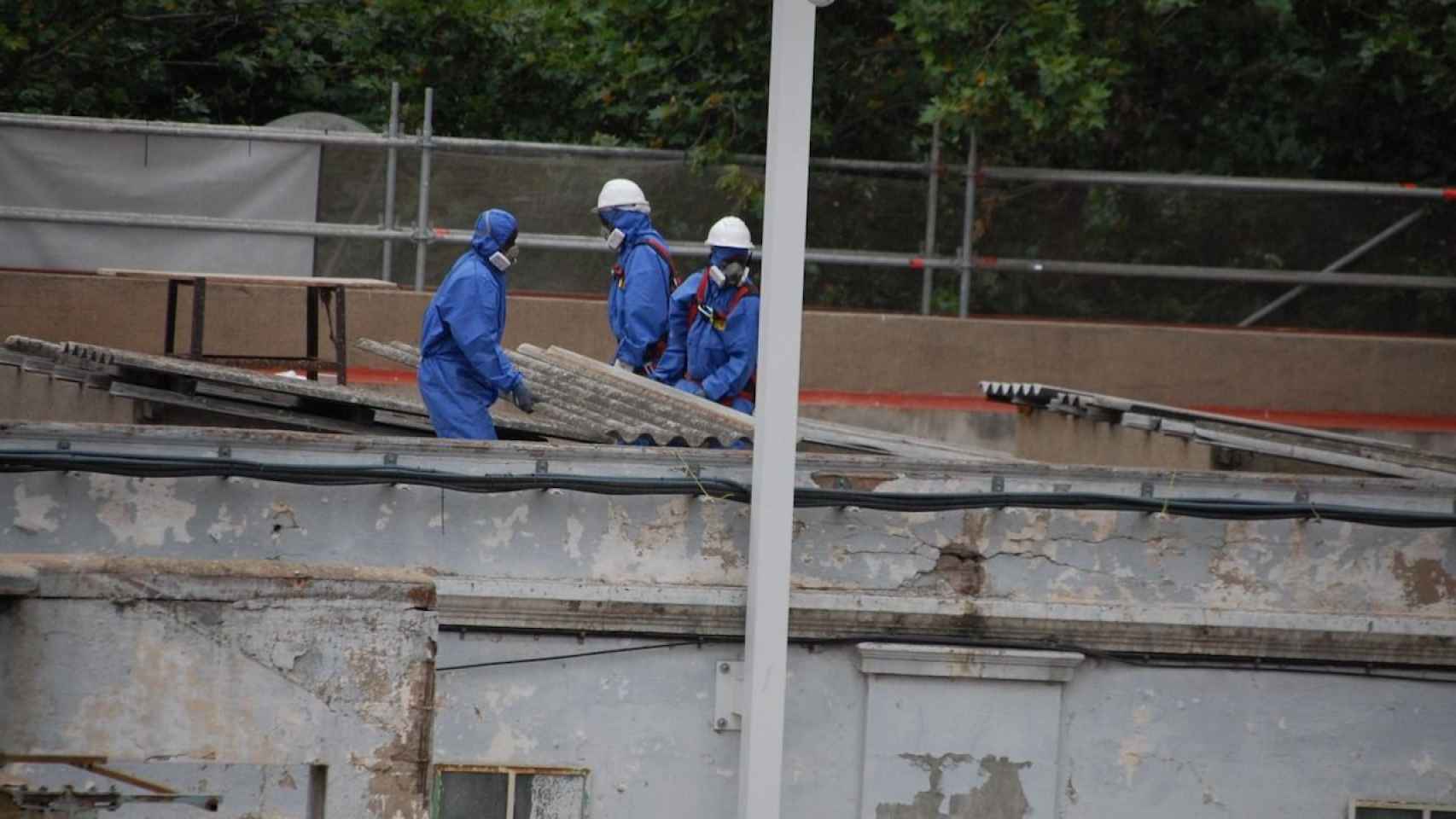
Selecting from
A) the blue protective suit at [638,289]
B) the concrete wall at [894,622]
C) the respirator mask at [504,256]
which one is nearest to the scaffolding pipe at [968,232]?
the blue protective suit at [638,289]

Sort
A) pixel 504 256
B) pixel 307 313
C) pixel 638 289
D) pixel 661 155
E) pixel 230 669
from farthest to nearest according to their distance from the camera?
1. pixel 661 155
2. pixel 307 313
3. pixel 638 289
4. pixel 504 256
5. pixel 230 669

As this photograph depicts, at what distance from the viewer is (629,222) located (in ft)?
35.0

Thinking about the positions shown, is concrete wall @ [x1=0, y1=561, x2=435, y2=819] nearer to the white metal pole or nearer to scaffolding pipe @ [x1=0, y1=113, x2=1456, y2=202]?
the white metal pole

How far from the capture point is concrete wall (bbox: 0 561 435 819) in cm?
479

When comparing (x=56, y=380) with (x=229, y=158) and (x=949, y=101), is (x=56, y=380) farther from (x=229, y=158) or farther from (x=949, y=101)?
(x=949, y=101)

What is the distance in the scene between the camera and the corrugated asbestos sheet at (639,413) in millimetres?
8391

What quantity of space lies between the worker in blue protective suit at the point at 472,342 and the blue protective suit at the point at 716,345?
1.57 meters

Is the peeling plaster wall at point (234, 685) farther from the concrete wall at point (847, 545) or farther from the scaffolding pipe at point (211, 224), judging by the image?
the scaffolding pipe at point (211, 224)

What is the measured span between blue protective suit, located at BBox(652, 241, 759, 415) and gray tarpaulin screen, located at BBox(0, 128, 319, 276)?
14.4ft

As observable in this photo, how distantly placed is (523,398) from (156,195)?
6.29 metres

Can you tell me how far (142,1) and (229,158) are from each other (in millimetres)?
4341

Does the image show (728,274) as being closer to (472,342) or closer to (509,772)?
(472,342)

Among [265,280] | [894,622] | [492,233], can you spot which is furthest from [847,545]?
[265,280]

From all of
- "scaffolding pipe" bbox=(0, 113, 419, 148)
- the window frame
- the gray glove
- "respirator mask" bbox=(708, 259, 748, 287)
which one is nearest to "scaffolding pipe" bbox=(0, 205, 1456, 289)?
"scaffolding pipe" bbox=(0, 113, 419, 148)
